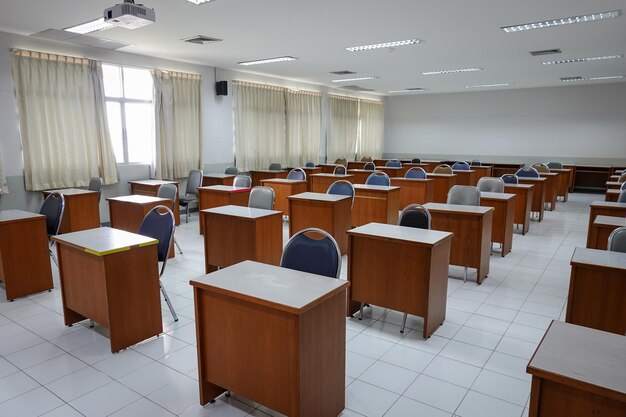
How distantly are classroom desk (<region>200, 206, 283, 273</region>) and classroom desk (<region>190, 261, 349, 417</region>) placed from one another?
72.6 inches

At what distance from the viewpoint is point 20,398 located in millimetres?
2617

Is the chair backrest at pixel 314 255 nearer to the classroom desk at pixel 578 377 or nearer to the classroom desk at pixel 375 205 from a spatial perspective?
the classroom desk at pixel 578 377

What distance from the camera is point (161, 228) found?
12.1 feet

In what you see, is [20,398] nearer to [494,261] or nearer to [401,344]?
[401,344]

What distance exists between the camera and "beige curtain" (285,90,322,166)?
11.4 metres

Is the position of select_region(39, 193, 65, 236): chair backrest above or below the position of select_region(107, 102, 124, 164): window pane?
below

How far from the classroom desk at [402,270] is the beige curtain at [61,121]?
219 inches

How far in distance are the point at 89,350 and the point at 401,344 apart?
2398mm

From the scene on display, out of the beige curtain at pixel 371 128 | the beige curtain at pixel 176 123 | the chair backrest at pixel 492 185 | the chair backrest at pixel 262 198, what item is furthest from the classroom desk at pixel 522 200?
the beige curtain at pixel 371 128

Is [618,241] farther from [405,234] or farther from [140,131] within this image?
[140,131]

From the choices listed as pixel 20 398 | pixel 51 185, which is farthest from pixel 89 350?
pixel 51 185

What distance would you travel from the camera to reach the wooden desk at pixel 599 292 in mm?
2748

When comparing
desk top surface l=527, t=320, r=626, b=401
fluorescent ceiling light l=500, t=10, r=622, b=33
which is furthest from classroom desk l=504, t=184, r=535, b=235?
desk top surface l=527, t=320, r=626, b=401

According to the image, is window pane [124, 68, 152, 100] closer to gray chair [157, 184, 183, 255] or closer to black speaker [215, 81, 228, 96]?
black speaker [215, 81, 228, 96]
